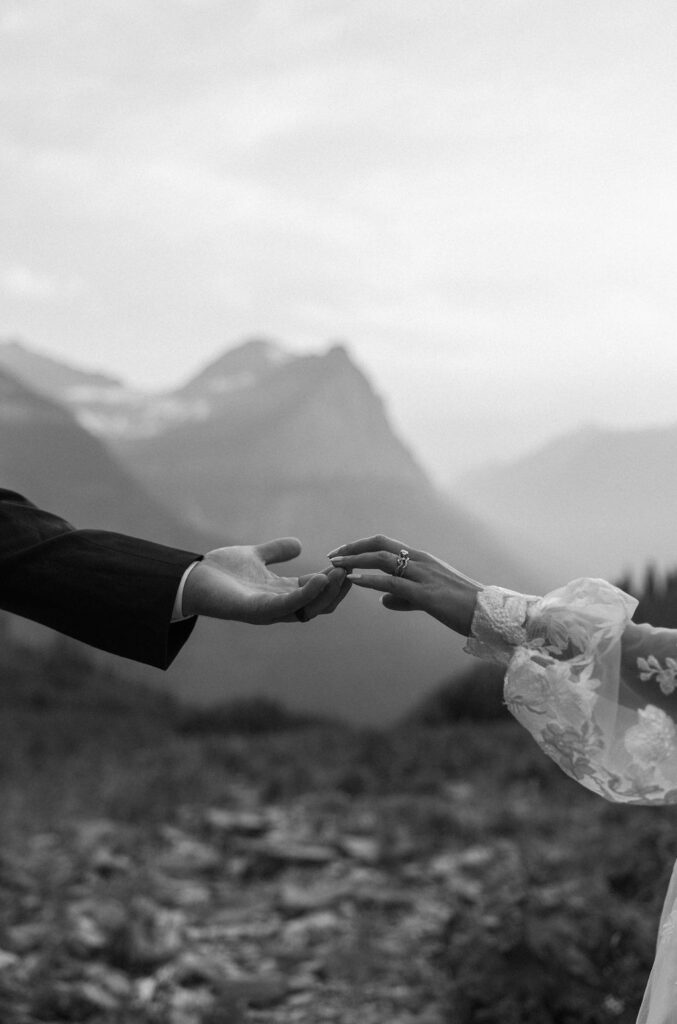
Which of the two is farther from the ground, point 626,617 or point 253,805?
point 626,617

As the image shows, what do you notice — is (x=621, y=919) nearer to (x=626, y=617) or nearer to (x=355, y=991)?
(x=355, y=991)

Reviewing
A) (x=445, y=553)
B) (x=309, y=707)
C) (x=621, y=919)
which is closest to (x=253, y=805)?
(x=309, y=707)

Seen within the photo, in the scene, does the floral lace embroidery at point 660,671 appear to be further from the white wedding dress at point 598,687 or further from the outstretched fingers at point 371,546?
the outstretched fingers at point 371,546

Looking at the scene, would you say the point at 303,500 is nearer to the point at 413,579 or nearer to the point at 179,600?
the point at 179,600

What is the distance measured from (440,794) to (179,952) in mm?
3050

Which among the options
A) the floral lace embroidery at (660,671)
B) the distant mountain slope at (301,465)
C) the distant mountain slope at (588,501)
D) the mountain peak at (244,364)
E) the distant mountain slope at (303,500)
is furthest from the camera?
the mountain peak at (244,364)

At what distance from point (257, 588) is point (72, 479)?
627 centimetres

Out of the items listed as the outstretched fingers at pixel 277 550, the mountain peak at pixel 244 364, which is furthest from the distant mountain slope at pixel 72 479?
the outstretched fingers at pixel 277 550

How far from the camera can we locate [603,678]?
175 centimetres

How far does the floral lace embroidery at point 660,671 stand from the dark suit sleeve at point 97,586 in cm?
77

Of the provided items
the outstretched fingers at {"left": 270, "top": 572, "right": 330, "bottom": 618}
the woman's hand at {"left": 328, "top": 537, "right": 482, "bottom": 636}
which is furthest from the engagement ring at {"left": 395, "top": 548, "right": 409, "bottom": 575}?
the outstretched fingers at {"left": 270, "top": 572, "right": 330, "bottom": 618}

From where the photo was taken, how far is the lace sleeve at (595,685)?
1.75 metres

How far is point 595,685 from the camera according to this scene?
175cm

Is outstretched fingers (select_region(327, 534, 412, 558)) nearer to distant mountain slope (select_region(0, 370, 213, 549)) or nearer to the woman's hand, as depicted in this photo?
the woman's hand
